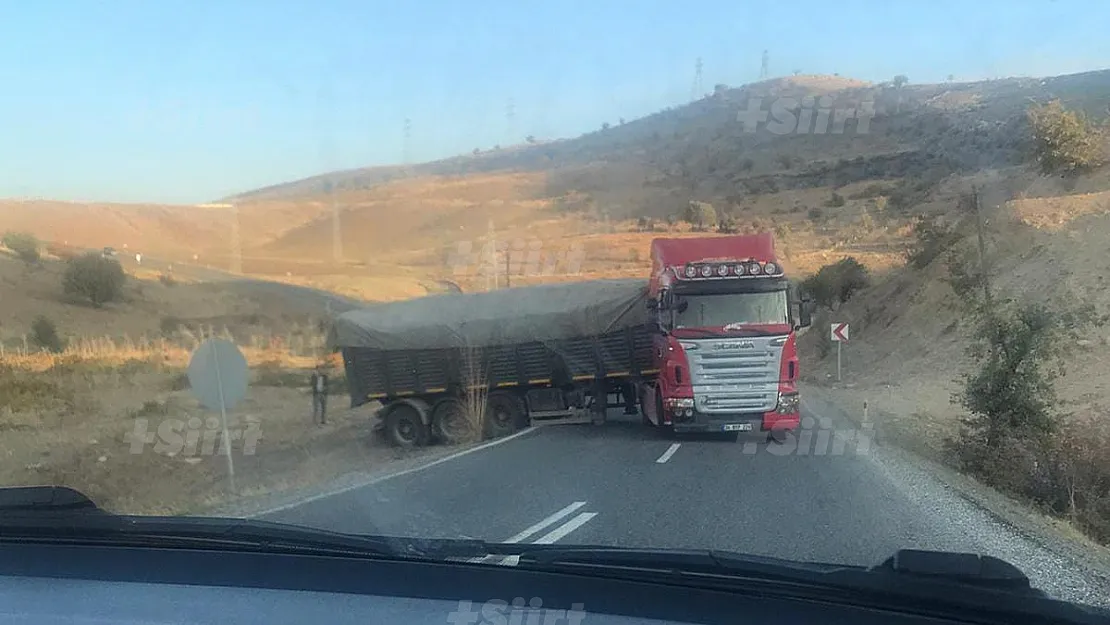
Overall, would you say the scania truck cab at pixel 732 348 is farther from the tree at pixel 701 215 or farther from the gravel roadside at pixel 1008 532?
the tree at pixel 701 215

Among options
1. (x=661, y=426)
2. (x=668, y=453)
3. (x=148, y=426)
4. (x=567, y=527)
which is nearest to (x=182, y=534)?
(x=567, y=527)

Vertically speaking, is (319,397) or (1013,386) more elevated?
(1013,386)

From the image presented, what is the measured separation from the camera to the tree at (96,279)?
43.0 meters

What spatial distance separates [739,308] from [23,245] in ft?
144

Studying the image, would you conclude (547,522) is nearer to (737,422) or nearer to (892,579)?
(892,579)

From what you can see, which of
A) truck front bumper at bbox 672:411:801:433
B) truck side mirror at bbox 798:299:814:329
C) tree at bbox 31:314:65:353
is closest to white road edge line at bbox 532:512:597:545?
truck front bumper at bbox 672:411:801:433

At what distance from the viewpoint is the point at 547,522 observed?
8680mm

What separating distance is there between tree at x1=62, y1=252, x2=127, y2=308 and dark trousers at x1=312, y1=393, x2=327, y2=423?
2273cm

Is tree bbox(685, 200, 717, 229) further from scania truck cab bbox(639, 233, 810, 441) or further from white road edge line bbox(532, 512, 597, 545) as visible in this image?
white road edge line bbox(532, 512, 597, 545)

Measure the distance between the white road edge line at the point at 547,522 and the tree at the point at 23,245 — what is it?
46231 millimetres

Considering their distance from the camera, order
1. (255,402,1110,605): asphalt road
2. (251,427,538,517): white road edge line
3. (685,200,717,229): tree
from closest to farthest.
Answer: (255,402,1110,605): asphalt road < (251,427,538,517): white road edge line < (685,200,717,229): tree

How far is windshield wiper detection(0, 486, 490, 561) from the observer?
12.1 ft

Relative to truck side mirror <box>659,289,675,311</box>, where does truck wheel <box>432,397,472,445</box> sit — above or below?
below

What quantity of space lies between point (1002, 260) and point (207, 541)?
129 feet
